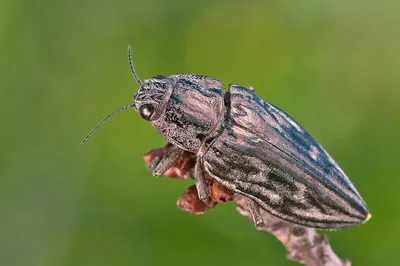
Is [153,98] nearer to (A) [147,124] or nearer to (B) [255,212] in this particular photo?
(B) [255,212]

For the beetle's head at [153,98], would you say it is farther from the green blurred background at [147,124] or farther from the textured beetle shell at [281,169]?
the green blurred background at [147,124]

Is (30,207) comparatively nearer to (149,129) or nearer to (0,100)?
(0,100)

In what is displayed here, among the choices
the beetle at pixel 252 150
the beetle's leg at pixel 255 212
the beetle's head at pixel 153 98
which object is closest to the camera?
the beetle's leg at pixel 255 212

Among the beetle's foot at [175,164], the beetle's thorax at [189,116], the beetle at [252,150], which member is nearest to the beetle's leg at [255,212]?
the beetle at [252,150]

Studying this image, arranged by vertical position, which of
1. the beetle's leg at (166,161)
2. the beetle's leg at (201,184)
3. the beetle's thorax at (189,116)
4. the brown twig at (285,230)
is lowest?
the brown twig at (285,230)

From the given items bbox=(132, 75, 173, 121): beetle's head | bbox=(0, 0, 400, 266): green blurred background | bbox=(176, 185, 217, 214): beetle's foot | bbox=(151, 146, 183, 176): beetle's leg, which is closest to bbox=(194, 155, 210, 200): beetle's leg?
bbox=(176, 185, 217, 214): beetle's foot

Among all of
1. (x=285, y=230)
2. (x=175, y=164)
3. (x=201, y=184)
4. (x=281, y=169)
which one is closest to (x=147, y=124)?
(x=175, y=164)

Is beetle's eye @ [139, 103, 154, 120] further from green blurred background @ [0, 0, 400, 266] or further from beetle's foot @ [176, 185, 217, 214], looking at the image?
green blurred background @ [0, 0, 400, 266]
